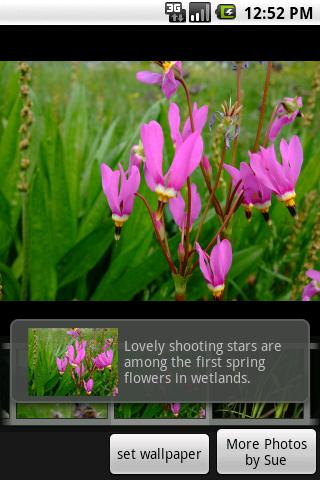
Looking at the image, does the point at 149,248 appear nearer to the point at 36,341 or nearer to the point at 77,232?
the point at 77,232

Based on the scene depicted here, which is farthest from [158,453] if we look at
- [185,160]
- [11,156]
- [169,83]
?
[11,156]

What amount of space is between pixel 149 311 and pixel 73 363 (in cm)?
12

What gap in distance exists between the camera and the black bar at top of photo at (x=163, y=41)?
0.83m

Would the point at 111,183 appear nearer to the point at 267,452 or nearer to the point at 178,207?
the point at 178,207

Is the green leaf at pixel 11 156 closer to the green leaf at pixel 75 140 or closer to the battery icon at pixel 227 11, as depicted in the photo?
the green leaf at pixel 75 140

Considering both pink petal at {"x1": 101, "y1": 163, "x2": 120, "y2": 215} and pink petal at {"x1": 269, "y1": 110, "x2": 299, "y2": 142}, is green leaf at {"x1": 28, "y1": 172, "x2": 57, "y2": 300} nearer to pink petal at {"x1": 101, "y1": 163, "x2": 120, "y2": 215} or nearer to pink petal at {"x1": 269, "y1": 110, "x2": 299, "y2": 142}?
pink petal at {"x1": 101, "y1": 163, "x2": 120, "y2": 215}

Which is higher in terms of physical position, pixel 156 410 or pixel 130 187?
pixel 130 187

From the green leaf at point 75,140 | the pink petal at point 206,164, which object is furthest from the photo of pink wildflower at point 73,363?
the green leaf at point 75,140

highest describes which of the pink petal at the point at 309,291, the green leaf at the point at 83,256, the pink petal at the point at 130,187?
the pink petal at the point at 130,187

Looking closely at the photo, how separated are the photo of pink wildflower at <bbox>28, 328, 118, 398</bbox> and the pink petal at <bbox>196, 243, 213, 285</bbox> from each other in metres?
0.13

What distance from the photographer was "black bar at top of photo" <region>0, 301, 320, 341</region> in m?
Answer: 0.83

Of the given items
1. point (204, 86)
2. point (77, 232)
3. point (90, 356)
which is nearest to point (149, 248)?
point (77, 232)

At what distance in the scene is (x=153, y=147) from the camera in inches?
30.7

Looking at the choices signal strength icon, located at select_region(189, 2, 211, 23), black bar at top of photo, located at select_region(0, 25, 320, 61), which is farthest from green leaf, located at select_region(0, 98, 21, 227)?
signal strength icon, located at select_region(189, 2, 211, 23)
